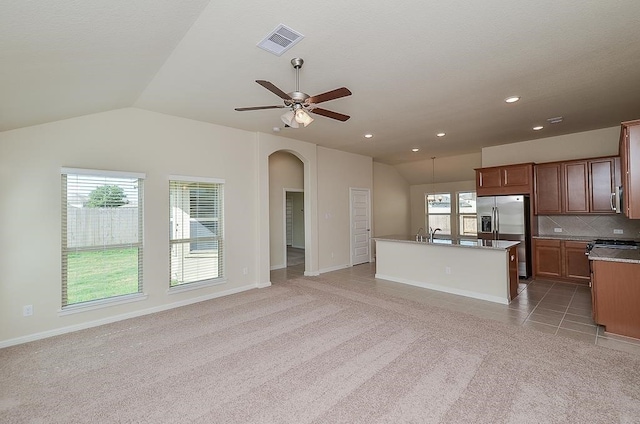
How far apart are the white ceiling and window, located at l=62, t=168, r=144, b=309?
879 mm

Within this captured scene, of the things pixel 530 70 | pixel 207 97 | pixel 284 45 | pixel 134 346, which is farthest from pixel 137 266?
pixel 530 70

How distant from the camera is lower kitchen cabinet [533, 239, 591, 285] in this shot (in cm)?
519

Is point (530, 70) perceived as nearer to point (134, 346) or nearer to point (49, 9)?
point (49, 9)

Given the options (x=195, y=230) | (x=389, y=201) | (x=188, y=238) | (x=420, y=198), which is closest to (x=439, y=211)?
(x=420, y=198)

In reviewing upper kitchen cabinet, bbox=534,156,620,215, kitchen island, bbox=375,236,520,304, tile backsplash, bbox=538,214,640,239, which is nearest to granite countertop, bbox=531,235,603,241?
tile backsplash, bbox=538,214,640,239

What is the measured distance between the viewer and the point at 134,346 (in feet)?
10.1

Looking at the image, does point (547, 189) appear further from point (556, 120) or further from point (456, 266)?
point (456, 266)

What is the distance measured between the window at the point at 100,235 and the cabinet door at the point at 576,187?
7.52m

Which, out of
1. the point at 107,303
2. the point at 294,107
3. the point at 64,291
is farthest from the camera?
the point at 107,303

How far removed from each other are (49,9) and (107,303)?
350 cm

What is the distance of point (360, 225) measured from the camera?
7711 mm

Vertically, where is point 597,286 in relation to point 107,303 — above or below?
above

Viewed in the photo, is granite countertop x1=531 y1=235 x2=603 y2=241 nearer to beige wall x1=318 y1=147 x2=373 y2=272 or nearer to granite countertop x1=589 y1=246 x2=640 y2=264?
granite countertop x1=589 y1=246 x2=640 y2=264

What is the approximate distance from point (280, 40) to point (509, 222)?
18.8 feet
